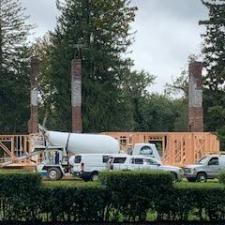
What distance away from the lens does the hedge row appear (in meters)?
17.7

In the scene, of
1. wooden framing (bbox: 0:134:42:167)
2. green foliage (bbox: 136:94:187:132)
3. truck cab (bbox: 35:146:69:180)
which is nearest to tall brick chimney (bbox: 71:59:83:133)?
wooden framing (bbox: 0:134:42:167)

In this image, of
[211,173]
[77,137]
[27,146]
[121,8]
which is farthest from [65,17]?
[211,173]

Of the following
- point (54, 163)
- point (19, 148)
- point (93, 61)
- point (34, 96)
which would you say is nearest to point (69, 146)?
point (54, 163)

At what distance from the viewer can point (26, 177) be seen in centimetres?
1777

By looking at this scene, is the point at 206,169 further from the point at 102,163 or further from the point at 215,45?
the point at 215,45

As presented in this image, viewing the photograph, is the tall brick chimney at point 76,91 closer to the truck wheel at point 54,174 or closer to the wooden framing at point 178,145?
the wooden framing at point 178,145

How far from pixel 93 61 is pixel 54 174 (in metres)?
24.7

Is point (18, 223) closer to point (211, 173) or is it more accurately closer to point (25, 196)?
point (25, 196)

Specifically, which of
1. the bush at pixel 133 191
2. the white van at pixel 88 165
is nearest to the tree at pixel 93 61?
the white van at pixel 88 165

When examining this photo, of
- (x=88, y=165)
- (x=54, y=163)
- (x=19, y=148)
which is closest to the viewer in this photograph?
(x=88, y=165)

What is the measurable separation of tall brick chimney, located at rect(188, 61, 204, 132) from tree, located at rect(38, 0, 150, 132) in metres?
15.6

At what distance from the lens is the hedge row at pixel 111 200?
17.7 metres

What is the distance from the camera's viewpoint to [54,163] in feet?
143

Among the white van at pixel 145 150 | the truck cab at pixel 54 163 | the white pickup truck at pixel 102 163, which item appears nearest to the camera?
the white pickup truck at pixel 102 163
